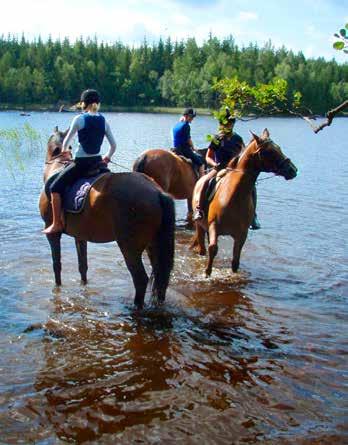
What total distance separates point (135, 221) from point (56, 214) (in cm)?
158

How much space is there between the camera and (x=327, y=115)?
4.45 m

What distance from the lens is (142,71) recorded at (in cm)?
16650

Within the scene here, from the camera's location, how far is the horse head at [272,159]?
9.30 meters

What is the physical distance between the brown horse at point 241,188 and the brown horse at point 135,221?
7.32 ft

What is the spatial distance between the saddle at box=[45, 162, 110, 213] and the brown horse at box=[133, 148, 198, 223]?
19.6 ft

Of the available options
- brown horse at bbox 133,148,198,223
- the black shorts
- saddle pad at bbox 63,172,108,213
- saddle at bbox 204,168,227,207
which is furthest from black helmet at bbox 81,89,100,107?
brown horse at bbox 133,148,198,223

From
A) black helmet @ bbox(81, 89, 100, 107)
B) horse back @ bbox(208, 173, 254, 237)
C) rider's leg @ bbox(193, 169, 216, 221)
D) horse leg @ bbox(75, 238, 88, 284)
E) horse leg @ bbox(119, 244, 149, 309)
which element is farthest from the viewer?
rider's leg @ bbox(193, 169, 216, 221)

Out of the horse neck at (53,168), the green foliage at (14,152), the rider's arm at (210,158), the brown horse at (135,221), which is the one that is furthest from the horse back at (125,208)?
the green foliage at (14,152)

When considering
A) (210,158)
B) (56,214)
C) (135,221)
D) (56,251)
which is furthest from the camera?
(210,158)

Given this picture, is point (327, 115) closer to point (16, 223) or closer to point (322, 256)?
point (322, 256)

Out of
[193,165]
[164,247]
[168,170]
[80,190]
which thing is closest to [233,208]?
[164,247]

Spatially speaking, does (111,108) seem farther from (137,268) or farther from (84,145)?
(137,268)

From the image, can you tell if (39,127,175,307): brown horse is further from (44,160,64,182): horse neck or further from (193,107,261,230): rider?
(193,107,261,230): rider

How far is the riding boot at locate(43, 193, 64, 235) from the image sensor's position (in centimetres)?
845
